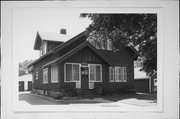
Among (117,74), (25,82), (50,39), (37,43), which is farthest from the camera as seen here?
(25,82)

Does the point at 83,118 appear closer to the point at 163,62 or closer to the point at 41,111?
the point at 41,111

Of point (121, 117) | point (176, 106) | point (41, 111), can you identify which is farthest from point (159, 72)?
point (41, 111)

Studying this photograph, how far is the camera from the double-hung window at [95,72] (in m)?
15.0

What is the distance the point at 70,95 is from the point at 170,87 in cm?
805

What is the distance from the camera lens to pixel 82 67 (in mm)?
14656

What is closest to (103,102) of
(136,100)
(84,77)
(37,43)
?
(136,100)

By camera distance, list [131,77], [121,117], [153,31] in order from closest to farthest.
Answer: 1. [121,117]
2. [153,31]
3. [131,77]

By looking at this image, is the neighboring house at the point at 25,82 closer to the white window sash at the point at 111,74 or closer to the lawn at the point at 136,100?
the white window sash at the point at 111,74

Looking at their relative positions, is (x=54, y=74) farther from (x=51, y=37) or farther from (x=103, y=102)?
(x=103, y=102)

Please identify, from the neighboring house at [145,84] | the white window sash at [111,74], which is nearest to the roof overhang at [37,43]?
the white window sash at [111,74]

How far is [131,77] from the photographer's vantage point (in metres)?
17.3

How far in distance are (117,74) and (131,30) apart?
6.26 meters

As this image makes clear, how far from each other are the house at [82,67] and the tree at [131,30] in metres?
1.68

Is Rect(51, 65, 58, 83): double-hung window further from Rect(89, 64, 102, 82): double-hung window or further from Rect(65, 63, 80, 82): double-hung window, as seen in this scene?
Rect(89, 64, 102, 82): double-hung window
